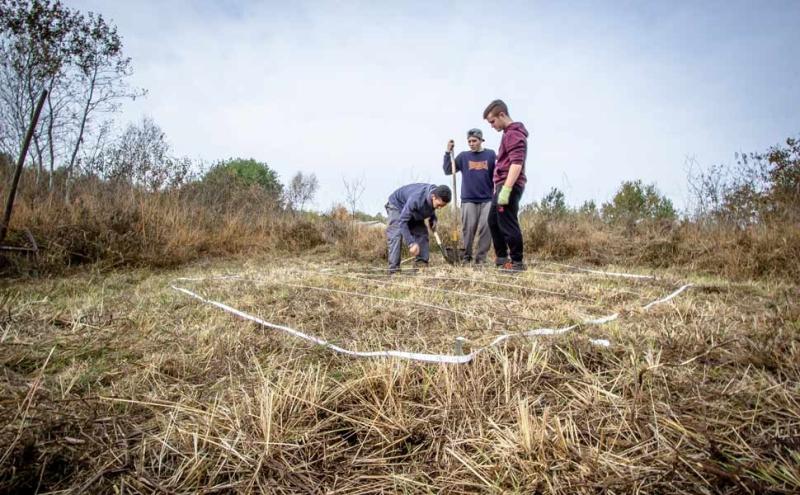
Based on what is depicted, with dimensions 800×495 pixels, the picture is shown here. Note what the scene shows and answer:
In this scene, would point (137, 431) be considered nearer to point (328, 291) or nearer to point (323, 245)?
point (328, 291)

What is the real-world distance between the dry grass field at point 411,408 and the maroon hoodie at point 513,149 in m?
2.63

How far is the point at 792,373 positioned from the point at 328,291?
9.24 ft

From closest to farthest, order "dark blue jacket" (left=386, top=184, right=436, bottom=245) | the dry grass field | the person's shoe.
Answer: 1. the dry grass field
2. the person's shoe
3. "dark blue jacket" (left=386, top=184, right=436, bottom=245)

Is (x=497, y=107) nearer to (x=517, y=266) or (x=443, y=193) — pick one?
(x=443, y=193)

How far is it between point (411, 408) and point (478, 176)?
482cm

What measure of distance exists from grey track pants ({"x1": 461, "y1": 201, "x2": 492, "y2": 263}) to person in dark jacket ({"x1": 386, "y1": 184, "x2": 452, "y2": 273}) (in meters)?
0.56

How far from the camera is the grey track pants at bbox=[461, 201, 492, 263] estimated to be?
5.50 m

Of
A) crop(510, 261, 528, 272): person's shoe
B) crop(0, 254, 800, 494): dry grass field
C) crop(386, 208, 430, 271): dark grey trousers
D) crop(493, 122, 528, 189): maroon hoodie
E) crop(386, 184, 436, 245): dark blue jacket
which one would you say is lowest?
crop(0, 254, 800, 494): dry grass field

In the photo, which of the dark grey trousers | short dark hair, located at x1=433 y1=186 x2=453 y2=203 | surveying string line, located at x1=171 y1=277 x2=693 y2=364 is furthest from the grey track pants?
surveying string line, located at x1=171 y1=277 x2=693 y2=364

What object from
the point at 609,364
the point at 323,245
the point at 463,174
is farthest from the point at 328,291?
the point at 323,245

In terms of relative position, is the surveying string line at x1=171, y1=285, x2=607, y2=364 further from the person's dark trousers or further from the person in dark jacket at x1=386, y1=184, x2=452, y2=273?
the person's dark trousers

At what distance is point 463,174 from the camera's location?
5.75 metres

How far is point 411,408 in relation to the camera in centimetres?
122

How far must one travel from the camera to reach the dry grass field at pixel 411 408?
0.89m
